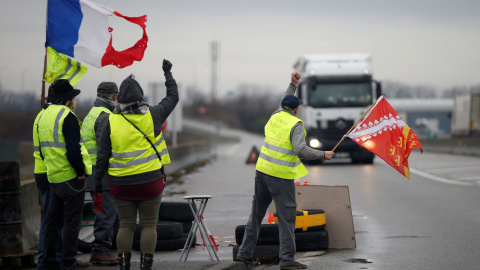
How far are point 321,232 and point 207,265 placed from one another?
2.21 meters

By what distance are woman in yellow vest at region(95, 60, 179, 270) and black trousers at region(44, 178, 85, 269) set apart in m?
0.62

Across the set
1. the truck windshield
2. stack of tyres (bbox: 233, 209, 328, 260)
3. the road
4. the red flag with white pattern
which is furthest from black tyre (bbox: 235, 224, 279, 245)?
the truck windshield

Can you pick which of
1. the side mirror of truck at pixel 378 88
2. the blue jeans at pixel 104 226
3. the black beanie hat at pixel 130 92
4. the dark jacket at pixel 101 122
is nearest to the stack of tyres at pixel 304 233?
the blue jeans at pixel 104 226

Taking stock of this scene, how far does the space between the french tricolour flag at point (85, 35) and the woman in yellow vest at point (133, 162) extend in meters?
2.08

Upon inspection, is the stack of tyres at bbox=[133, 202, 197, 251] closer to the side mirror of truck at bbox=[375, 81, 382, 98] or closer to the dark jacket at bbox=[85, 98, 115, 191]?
the dark jacket at bbox=[85, 98, 115, 191]

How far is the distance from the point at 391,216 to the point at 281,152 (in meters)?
5.79

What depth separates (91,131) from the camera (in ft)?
30.3

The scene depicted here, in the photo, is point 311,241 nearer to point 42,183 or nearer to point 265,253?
point 265,253

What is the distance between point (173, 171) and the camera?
91.0 feet

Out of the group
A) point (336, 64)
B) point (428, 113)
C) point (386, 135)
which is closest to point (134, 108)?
point (386, 135)

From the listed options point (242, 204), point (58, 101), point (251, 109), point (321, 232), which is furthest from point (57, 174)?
point (251, 109)

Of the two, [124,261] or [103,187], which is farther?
[103,187]

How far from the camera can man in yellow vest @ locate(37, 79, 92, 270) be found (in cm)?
791

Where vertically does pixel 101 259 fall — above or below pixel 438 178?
below
